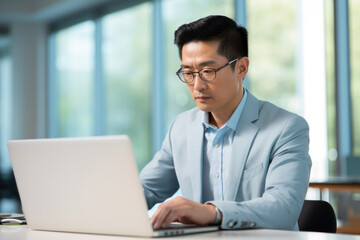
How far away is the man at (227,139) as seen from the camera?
1.79 metres

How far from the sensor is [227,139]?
6.66 feet

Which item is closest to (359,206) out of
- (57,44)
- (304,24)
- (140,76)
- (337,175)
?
(337,175)

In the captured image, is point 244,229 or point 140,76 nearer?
point 244,229

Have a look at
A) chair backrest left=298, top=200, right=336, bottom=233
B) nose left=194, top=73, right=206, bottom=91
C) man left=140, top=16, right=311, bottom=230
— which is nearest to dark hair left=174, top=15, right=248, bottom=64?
man left=140, top=16, right=311, bottom=230

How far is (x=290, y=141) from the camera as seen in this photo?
1850 millimetres

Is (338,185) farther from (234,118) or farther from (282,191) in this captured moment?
(282,191)

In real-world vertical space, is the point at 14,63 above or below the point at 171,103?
above

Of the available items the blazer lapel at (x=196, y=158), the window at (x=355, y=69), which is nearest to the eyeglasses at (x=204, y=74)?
the blazer lapel at (x=196, y=158)

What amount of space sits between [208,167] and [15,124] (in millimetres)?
6916

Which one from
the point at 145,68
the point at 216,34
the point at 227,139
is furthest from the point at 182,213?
the point at 145,68

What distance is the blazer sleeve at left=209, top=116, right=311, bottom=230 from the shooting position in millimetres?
1548

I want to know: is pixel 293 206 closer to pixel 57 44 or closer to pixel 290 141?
pixel 290 141

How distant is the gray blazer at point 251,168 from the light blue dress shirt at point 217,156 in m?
0.03

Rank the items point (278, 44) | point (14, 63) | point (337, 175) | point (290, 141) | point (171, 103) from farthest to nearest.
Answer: point (14, 63)
point (171, 103)
point (278, 44)
point (337, 175)
point (290, 141)
